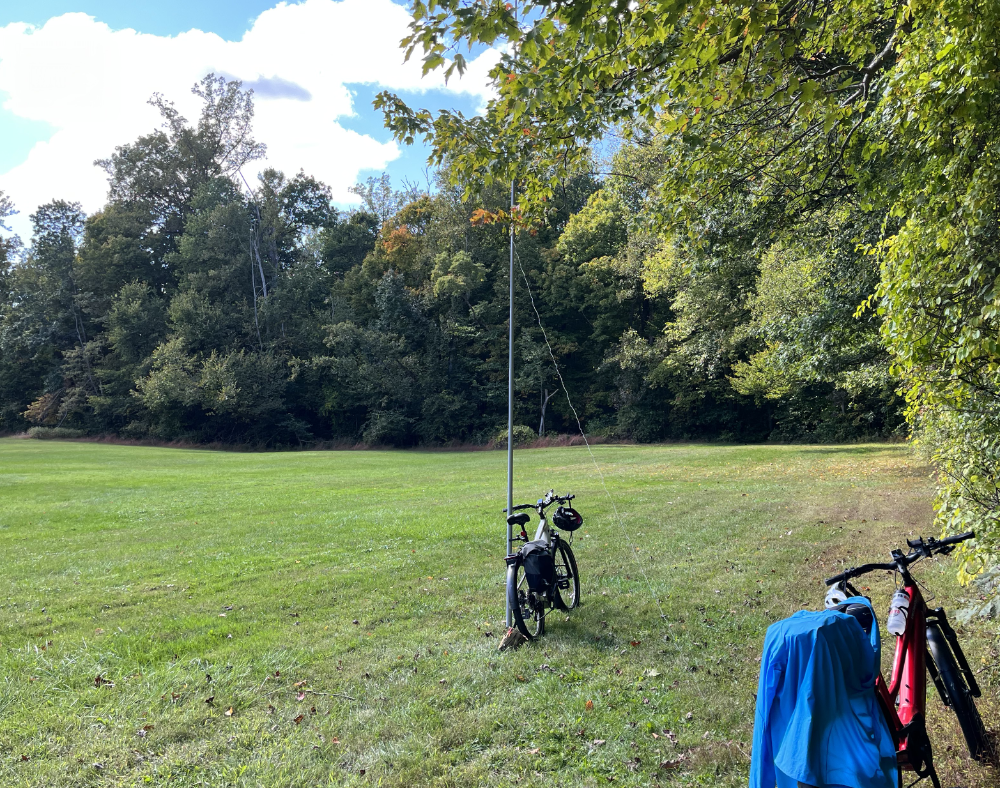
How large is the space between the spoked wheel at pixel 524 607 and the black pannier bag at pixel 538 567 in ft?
0.28

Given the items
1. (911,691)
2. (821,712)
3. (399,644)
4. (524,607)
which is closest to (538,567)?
(524,607)

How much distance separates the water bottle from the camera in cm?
281

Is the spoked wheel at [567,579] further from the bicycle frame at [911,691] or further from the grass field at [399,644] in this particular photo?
the bicycle frame at [911,691]

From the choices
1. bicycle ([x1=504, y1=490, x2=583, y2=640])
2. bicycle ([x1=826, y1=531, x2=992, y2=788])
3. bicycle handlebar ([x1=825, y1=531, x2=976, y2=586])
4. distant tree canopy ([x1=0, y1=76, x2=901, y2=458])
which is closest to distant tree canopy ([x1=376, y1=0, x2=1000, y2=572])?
bicycle handlebar ([x1=825, y1=531, x2=976, y2=586])

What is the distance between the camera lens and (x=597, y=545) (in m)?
9.27

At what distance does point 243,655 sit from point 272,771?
1951 mm

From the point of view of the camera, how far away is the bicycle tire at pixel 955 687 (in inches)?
114

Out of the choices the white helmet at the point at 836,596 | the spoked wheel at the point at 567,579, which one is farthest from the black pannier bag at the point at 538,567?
the white helmet at the point at 836,596

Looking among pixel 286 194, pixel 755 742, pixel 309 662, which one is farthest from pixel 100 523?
pixel 286 194

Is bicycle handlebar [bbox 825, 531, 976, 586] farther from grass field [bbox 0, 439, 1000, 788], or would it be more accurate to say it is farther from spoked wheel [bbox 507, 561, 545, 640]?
spoked wheel [bbox 507, 561, 545, 640]

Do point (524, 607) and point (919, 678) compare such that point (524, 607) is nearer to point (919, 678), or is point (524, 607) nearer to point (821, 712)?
point (919, 678)

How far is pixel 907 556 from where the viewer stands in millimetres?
3133

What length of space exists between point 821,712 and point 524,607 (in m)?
3.83

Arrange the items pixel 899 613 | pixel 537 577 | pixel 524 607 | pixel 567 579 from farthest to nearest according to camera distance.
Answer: pixel 567 579 < pixel 524 607 < pixel 537 577 < pixel 899 613
